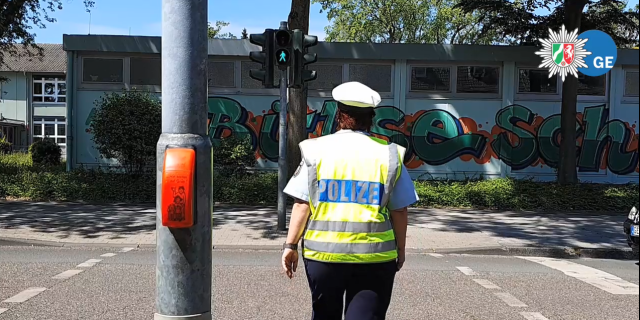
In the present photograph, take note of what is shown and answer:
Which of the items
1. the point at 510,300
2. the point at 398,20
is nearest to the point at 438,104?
the point at 510,300

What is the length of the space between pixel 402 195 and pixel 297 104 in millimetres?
10588

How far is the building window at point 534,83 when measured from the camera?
62.2 ft

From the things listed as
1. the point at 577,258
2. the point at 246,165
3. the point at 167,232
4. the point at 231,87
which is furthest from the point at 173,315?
the point at 231,87

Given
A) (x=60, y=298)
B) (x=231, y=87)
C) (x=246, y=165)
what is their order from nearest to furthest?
1. (x=60, y=298)
2. (x=246, y=165)
3. (x=231, y=87)

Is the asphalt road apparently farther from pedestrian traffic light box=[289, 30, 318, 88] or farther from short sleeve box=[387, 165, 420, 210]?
pedestrian traffic light box=[289, 30, 318, 88]

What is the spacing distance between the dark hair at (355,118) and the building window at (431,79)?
1592 centimetres

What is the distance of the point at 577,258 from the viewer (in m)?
9.71

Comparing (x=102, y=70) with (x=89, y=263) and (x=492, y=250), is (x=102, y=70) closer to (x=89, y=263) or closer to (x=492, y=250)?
(x=89, y=263)

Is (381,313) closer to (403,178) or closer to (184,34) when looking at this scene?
(403,178)

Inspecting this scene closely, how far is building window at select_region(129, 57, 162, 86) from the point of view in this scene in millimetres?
18484

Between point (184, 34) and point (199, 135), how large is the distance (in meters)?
0.47

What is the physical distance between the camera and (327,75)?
1872cm

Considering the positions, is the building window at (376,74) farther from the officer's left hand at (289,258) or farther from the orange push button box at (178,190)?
the orange push button box at (178,190)

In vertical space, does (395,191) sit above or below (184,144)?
below
